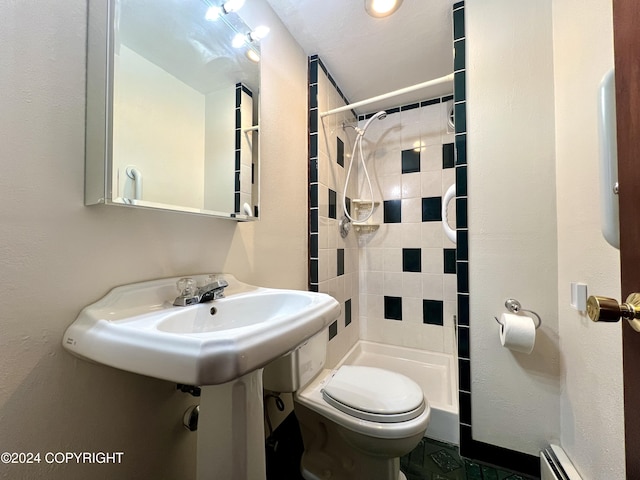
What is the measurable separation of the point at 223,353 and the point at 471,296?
1.12m

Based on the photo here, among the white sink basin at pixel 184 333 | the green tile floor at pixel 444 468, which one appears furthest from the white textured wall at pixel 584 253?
the white sink basin at pixel 184 333

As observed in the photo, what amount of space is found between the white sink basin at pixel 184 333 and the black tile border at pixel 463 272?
2.43 ft

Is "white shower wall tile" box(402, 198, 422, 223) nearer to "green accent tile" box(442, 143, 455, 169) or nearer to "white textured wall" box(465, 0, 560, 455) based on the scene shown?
Result: "green accent tile" box(442, 143, 455, 169)

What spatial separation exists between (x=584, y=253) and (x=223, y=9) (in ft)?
5.03

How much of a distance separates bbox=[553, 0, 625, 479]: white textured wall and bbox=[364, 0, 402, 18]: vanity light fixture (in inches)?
25.2

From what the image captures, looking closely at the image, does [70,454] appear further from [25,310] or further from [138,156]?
[138,156]

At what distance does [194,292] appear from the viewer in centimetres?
79

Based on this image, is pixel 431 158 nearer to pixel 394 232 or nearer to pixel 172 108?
pixel 394 232

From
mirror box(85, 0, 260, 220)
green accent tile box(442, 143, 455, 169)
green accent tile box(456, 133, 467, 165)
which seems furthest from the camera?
green accent tile box(442, 143, 455, 169)

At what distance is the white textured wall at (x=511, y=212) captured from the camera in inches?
41.7

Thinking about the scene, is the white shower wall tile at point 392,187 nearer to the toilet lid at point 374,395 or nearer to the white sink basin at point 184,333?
the toilet lid at point 374,395

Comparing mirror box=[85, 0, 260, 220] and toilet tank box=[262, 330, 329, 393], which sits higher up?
mirror box=[85, 0, 260, 220]

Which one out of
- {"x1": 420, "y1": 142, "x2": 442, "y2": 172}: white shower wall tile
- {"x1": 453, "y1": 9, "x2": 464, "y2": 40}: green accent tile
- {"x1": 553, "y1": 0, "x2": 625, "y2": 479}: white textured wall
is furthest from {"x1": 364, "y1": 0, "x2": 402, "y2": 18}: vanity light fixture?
{"x1": 420, "y1": 142, "x2": 442, "y2": 172}: white shower wall tile

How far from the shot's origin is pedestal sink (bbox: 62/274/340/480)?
434 millimetres
